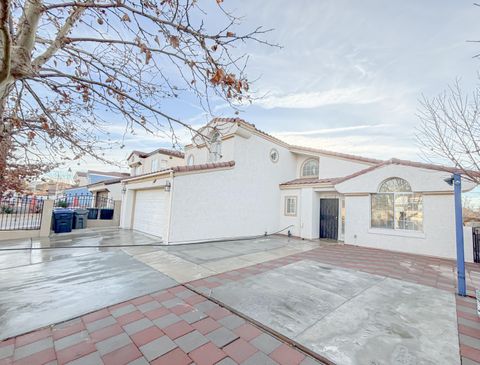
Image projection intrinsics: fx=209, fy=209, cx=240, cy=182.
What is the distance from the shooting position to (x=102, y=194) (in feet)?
77.5

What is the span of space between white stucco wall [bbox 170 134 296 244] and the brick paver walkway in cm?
430

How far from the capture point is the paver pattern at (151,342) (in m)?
2.62

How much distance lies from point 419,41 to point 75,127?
10403 mm

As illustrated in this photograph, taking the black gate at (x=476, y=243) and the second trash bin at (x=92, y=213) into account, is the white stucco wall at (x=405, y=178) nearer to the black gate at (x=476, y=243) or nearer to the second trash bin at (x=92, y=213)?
the black gate at (x=476, y=243)

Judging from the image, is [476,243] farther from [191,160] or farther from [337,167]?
[191,160]

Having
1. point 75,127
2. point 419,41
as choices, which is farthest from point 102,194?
point 419,41

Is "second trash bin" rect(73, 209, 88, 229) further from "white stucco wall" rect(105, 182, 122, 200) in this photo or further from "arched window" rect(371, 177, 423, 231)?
"arched window" rect(371, 177, 423, 231)

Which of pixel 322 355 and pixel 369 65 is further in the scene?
pixel 369 65

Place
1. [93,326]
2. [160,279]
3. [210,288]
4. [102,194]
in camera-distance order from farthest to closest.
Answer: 1. [102,194]
2. [160,279]
3. [210,288]
4. [93,326]

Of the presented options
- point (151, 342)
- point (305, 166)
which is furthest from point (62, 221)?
point (305, 166)

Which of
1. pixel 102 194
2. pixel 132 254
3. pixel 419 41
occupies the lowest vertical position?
pixel 132 254

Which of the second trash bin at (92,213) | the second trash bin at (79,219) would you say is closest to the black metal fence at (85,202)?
the second trash bin at (92,213)

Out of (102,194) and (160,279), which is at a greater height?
(102,194)

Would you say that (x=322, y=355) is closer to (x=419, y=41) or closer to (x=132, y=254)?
(x=132, y=254)
